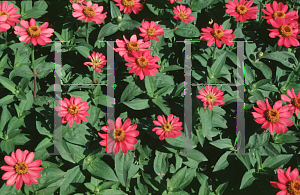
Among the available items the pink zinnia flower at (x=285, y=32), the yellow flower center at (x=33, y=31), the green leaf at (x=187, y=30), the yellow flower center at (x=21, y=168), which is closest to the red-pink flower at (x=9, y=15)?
the yellow flower center at (x=33, y=31)

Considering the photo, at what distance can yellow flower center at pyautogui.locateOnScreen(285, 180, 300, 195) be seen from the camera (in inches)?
68.9

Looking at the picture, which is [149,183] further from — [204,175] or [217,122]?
[217,122]

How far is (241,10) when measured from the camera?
2342mm

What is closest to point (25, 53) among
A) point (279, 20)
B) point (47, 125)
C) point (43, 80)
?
point (43, 80)

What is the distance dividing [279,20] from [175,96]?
1109 mm

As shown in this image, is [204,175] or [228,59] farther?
[228,59]

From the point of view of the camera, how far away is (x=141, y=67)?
6.46 ft

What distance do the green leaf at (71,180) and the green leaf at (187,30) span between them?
1.42 meters

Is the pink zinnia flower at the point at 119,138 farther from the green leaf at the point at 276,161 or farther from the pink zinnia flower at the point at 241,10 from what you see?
the pink zinnia flower at the point at 241,10

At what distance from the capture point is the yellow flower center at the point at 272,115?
6.06 ft

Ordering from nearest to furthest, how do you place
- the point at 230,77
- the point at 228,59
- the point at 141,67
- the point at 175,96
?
1. the point at 141,67
2. the point at 175,96
3. the point at 230,77
4. the point at 228,59

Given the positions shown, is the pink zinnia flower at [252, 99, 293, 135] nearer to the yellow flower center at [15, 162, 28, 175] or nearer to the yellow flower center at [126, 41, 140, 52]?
the yellow flower center at [126, 41, 140, 52]

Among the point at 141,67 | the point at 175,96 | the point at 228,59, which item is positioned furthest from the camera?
the point at 228,59

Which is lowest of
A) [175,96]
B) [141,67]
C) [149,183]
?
[149,183]
